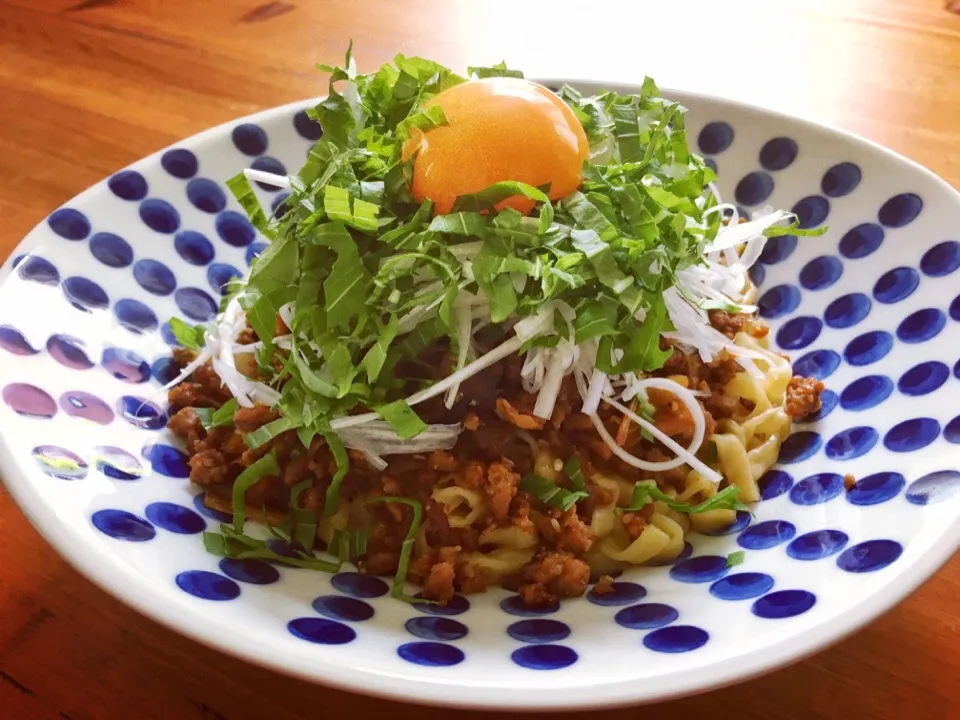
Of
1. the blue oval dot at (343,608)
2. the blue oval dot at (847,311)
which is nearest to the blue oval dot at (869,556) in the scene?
the blue oval dot at (847,311)

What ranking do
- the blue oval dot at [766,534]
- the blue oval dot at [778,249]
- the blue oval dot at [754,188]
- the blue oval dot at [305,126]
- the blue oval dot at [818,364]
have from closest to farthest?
the blue oval dot at [766,534], the blue oval dot at [818,364], the blue oval dot at [778,249], the blue oval dot at [754,188], the blue oval dot at [305,126]

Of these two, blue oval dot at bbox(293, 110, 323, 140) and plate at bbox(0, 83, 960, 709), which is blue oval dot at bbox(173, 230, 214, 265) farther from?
blue oval dot at bbox(293, 110, 323, 140)

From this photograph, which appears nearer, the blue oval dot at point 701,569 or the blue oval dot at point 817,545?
the blue oval dot at point 817,545

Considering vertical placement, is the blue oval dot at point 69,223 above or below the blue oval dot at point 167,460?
above

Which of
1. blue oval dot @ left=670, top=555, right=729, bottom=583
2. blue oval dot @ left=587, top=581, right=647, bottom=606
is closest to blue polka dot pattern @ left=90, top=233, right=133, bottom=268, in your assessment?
blue oval dot @ left=587, top=581, right=647, bottom=606

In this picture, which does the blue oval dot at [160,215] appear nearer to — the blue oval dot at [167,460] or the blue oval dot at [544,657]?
the blue oval dot at [167,460]

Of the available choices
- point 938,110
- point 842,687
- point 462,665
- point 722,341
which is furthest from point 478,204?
point 938,110

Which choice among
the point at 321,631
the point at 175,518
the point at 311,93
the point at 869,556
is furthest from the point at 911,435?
the point at 311,93
